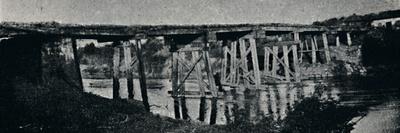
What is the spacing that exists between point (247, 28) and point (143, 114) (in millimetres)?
5450

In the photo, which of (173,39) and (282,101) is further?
(282,101)

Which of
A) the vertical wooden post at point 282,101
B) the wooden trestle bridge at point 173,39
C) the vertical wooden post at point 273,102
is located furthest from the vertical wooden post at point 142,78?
the vertical wooden post at point 282,101

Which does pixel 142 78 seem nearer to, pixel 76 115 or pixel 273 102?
pixel 76 115

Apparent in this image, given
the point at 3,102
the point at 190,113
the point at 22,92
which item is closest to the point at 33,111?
the point at 3,102

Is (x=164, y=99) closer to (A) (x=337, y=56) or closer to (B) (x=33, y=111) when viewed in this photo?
(B) (x=33, y=111)

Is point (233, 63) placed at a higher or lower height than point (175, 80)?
higher

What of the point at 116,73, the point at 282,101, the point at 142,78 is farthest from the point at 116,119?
the point at 282,101

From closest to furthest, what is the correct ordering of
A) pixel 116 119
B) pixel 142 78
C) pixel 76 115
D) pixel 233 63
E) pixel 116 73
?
pixel 76 115 < pixel 116 119 < pixel 142 78 < pixel 116 73 < pixel 233 63

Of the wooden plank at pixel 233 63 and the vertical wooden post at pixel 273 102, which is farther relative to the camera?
the wooden plank at pixel 233 63

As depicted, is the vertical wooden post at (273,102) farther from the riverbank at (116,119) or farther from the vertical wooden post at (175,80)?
the vertical wooden post at (175,80)

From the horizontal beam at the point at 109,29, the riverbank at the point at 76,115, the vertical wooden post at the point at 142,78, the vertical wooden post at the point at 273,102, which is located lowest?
the vertical wooden post at the point at 273,102

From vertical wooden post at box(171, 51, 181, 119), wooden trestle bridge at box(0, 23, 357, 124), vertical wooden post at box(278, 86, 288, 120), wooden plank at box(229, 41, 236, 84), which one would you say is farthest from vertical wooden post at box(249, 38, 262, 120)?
vertical wooden post at box(171, 51, 181, 119)

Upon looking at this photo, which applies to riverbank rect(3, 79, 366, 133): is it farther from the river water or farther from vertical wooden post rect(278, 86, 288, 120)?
vertical wooden post rect(278, 86, 288, 120)

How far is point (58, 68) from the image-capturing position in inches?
377
